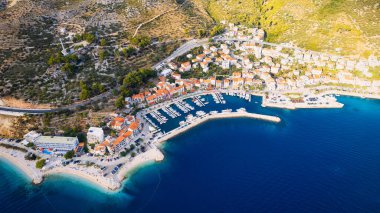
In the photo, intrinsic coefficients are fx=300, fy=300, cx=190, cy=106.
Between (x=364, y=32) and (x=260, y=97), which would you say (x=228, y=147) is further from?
(x=364, y=32)

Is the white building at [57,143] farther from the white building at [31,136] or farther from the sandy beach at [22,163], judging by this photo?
the sandy beach at [22,163]

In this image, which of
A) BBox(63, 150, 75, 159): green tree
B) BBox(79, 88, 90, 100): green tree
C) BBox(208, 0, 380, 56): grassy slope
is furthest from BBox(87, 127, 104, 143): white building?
BBox(208, 0, 380, 56): grassy slope

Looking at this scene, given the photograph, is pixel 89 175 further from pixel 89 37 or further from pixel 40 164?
pixel 89 37

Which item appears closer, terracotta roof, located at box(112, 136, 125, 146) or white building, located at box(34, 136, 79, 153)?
white building, located at box(34, 136, 79, 153)

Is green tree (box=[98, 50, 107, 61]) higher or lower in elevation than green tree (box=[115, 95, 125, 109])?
higher

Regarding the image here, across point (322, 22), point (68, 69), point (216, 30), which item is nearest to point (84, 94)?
point (68, 69)

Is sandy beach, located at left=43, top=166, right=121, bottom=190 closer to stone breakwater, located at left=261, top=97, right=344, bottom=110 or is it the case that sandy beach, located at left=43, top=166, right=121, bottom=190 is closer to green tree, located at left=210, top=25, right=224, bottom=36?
stone breakwater, located at left=261, top=97, right=344, bottom=110

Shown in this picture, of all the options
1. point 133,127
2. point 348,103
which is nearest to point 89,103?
point 133,127
